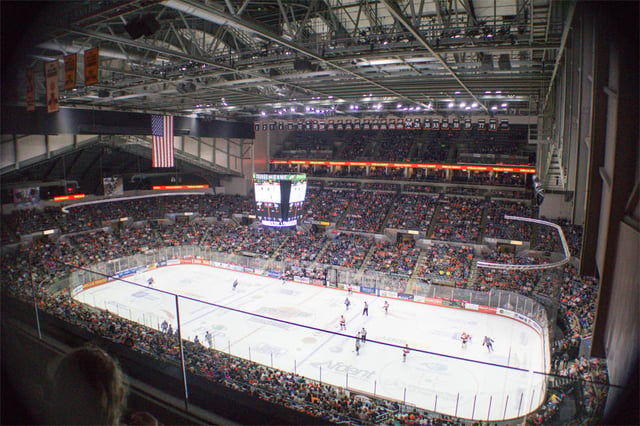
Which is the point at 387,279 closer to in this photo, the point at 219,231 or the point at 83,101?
the point at 219,231

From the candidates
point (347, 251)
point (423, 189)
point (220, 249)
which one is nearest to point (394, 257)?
point (347, 251)

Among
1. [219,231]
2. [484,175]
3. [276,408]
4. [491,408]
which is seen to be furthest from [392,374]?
[484,175]

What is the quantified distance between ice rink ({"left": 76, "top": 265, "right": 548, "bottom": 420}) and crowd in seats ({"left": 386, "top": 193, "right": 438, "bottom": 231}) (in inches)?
415

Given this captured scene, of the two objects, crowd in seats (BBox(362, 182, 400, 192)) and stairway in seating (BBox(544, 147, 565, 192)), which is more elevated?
stairway in seating (BBox(544, 147, 565, 192))

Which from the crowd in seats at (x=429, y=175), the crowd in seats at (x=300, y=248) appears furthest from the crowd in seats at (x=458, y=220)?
the crowd in seats at (x=300, y=248)

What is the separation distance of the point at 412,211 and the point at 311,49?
83.1 feet

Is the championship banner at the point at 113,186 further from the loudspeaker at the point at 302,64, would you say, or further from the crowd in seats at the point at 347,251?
the loudspeaker at the point at 302,64

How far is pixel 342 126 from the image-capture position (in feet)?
112

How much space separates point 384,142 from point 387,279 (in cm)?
2508

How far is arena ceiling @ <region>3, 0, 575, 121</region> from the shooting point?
10.7m

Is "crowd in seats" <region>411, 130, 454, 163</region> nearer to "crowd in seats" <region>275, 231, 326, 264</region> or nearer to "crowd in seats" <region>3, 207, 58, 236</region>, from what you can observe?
"crowd in seats" <region>275, 231, 326, 264</region>

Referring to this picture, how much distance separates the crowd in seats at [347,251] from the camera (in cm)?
3253

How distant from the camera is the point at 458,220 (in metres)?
35.1

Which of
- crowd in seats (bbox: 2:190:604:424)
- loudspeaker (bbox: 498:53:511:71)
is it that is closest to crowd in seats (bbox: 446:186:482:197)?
crowd in seats (bbox: 2:190:604:424)
